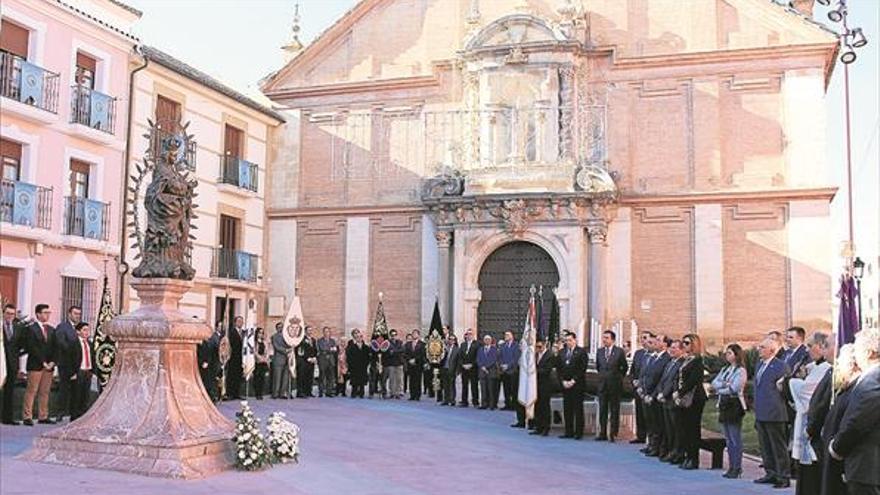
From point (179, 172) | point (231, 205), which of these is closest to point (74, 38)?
point (231, 205)

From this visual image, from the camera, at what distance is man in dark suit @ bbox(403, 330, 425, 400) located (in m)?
20.7

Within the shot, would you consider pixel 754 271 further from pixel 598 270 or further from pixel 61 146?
pixel 61 146

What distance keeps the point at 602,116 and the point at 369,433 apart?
1321 centimetres

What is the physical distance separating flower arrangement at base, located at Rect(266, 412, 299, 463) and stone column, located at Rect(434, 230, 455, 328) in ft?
46.1

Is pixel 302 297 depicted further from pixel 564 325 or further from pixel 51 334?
pixel 51 334

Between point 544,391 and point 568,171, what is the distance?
9552 millimetres

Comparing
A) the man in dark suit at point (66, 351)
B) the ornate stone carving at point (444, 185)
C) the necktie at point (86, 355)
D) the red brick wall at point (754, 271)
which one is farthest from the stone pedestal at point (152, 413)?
the red brick wall at point (754, 271)

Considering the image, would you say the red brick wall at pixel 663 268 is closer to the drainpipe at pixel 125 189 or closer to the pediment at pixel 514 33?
the pediment at pixel 514 33

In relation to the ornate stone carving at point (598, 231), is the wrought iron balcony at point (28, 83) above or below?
above

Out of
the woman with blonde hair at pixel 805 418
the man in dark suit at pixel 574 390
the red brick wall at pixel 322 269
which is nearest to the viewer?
the woman with blonde hair at pixel 805 418

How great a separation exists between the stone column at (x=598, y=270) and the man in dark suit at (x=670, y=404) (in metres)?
10.8

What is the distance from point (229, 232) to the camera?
83.7 ft

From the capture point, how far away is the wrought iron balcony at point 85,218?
795 inches

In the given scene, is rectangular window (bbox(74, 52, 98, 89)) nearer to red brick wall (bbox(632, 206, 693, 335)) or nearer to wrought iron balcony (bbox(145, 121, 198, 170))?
wrought iron balcony (bbox(145, 121, 198, 170))
